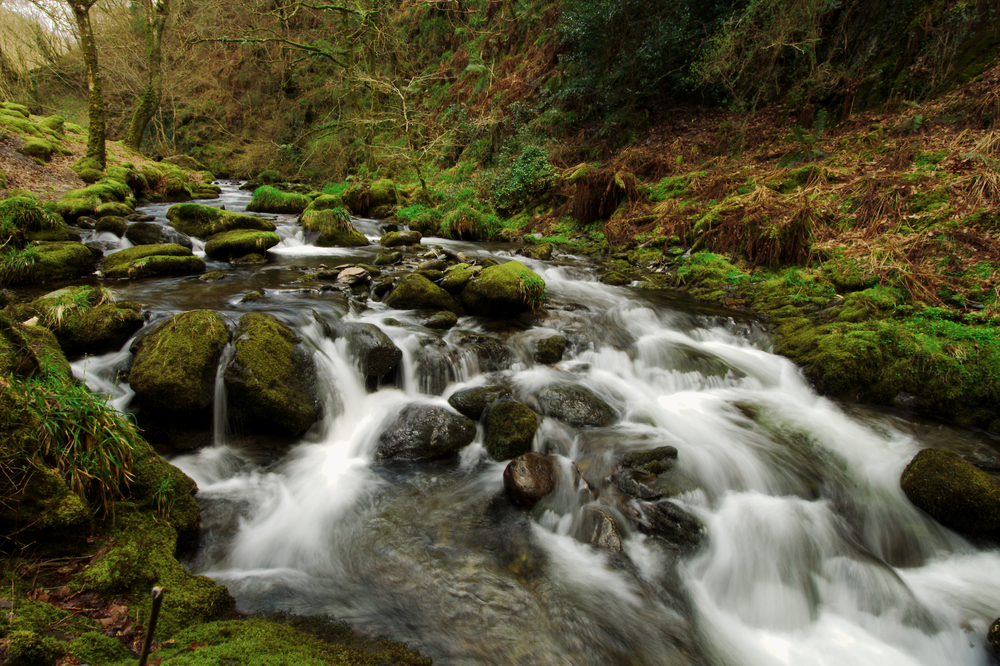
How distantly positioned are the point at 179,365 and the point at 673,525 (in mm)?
4527

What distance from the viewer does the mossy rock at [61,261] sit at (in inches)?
249

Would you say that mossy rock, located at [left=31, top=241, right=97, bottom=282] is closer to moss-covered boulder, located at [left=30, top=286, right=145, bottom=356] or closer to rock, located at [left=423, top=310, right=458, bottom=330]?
moss-covered boulder, located at [left=30, top=286, right=145, bottom=356]

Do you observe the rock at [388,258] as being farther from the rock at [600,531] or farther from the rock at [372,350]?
the rock at [600,531]

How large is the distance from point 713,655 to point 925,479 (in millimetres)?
2501

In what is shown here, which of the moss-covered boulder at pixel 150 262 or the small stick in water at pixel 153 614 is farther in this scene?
the moss-covered boulder at pixel 150 262

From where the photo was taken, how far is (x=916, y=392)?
15.7 ft

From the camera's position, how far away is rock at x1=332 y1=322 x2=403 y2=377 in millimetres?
5199

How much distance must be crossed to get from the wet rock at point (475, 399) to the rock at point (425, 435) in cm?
15

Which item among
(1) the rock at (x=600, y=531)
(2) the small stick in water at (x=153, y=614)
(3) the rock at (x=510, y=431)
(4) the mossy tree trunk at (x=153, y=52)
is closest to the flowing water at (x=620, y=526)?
(1) the rock at (x=600, y=531)

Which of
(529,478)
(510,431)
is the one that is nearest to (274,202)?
(510,431)

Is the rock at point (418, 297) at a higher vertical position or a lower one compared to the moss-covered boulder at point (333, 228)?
lower

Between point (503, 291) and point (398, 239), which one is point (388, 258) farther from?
point (503, 291)

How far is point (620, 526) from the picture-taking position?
3.59 metres

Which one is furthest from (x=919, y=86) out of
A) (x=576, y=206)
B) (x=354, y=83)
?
(x=354, y=83)
